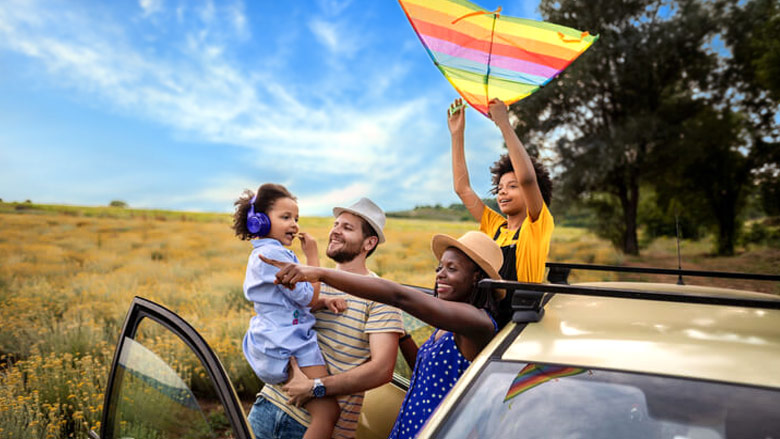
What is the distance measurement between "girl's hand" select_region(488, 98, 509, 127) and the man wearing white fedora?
1.14 meters

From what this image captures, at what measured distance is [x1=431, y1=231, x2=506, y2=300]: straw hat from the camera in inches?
89.7

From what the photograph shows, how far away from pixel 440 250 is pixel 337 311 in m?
0.54

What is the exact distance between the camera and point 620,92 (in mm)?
23469

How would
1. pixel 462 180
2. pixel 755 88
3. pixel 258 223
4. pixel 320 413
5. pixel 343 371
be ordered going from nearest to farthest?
pixel 320 413, pixel 343 371, pixel 258 223, pixel 462 180, pixel 755 88

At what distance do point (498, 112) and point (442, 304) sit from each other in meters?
1.41

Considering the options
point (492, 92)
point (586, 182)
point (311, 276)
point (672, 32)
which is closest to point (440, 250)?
point (311, 276)

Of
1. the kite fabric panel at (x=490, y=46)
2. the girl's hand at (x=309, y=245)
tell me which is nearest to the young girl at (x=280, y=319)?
the girl's hand at (x=309, y=245)

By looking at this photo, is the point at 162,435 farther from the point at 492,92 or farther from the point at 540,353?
the point at 492,92

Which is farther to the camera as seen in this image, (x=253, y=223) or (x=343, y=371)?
(x=253, y=223)

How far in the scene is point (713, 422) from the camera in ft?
Result: 4.47

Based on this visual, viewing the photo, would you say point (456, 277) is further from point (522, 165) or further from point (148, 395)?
point (148, 395)

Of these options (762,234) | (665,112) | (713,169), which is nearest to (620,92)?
(665,112)

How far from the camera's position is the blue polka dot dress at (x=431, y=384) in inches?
83.4

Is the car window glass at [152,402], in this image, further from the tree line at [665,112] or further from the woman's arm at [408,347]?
the tree line at [665,112]
